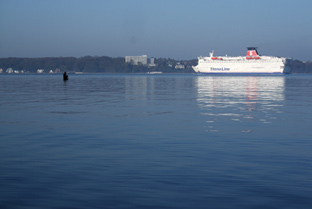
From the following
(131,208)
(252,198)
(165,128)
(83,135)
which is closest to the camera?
(131,208)

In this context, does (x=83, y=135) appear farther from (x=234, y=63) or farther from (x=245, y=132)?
(x=234, y=63)

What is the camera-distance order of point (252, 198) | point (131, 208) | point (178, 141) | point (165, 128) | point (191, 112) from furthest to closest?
point (191, 112)
point (165, 128)
point (178, 141)
point (252, 198)
point (131, 208)

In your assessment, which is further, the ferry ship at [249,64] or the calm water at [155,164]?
the ferry ship at [249,64]

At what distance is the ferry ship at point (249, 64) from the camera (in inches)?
7092

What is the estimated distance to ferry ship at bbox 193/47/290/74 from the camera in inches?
7092

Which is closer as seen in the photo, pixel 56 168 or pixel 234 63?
pixel 56 168

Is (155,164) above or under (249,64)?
under

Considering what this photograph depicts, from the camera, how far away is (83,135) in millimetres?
14586

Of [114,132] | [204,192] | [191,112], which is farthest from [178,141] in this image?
[191,112]

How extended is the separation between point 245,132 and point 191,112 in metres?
7.53

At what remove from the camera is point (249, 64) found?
7205 inches

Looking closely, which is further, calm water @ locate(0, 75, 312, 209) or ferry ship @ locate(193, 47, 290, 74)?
ferry ship @ locate(193, 47, 290, 74)

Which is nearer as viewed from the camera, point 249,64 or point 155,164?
point 155,164

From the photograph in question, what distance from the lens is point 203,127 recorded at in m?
16.7
